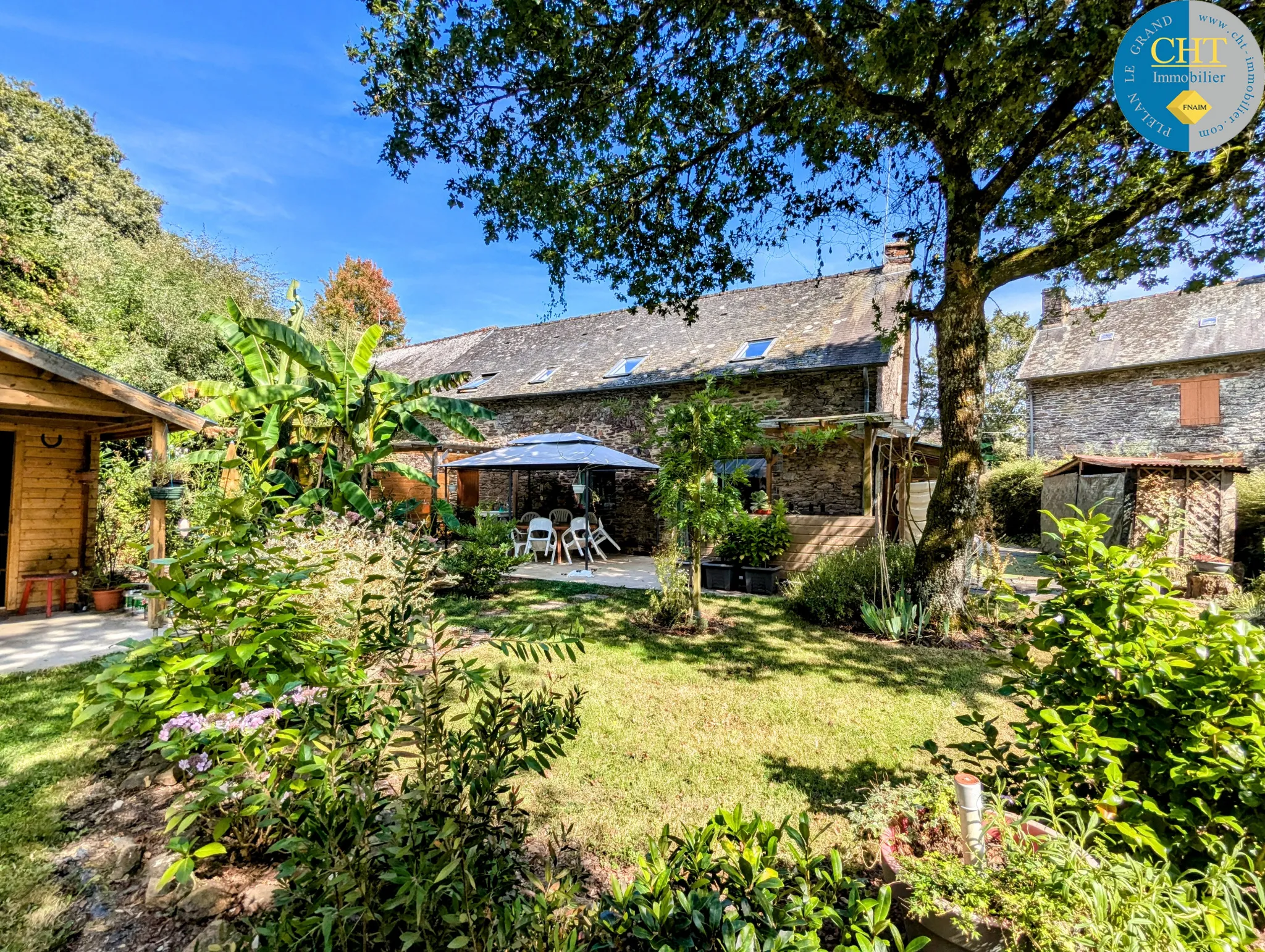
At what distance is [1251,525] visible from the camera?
36.2 feet

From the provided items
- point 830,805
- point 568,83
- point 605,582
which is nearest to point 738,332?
point 605,582

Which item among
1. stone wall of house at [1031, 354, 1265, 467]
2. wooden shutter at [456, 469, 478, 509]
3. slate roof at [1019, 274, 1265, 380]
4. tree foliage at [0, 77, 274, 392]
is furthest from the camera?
wooden shutter at [456, 469, 478, 509]

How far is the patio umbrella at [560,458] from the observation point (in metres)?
11.8

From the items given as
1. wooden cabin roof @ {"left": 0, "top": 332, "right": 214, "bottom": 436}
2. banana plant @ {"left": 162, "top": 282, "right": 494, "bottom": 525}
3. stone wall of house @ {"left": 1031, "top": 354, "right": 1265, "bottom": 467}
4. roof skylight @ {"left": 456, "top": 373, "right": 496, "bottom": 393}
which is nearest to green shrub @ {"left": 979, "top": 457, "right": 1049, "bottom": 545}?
stone wall of house @ {"left": 1031, "top": 354, "right": 1265, "bottom": 467}

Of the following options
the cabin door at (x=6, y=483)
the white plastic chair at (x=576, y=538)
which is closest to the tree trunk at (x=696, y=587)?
the white plastic chair at (x=576, y=538)

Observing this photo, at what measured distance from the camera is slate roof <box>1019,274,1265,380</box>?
17.4 metres

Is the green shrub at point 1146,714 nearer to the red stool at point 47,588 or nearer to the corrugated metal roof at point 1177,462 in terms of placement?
the red stool at point 47,588

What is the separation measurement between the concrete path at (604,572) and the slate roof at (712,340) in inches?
204

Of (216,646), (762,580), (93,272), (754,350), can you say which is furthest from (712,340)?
(93,272)

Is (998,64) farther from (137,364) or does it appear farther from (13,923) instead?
(137,364)

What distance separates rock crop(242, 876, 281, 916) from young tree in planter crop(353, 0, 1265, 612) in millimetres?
6526

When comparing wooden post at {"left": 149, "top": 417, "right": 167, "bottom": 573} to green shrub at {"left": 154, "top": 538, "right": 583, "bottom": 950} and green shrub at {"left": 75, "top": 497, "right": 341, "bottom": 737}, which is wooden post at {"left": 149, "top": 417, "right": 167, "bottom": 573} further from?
green shrub at {"left": 154, "top": 538, "right": 583, "bottom": 950}

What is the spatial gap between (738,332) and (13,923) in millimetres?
15894

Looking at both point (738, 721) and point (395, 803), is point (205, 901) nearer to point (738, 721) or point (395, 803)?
point (395, 803)
